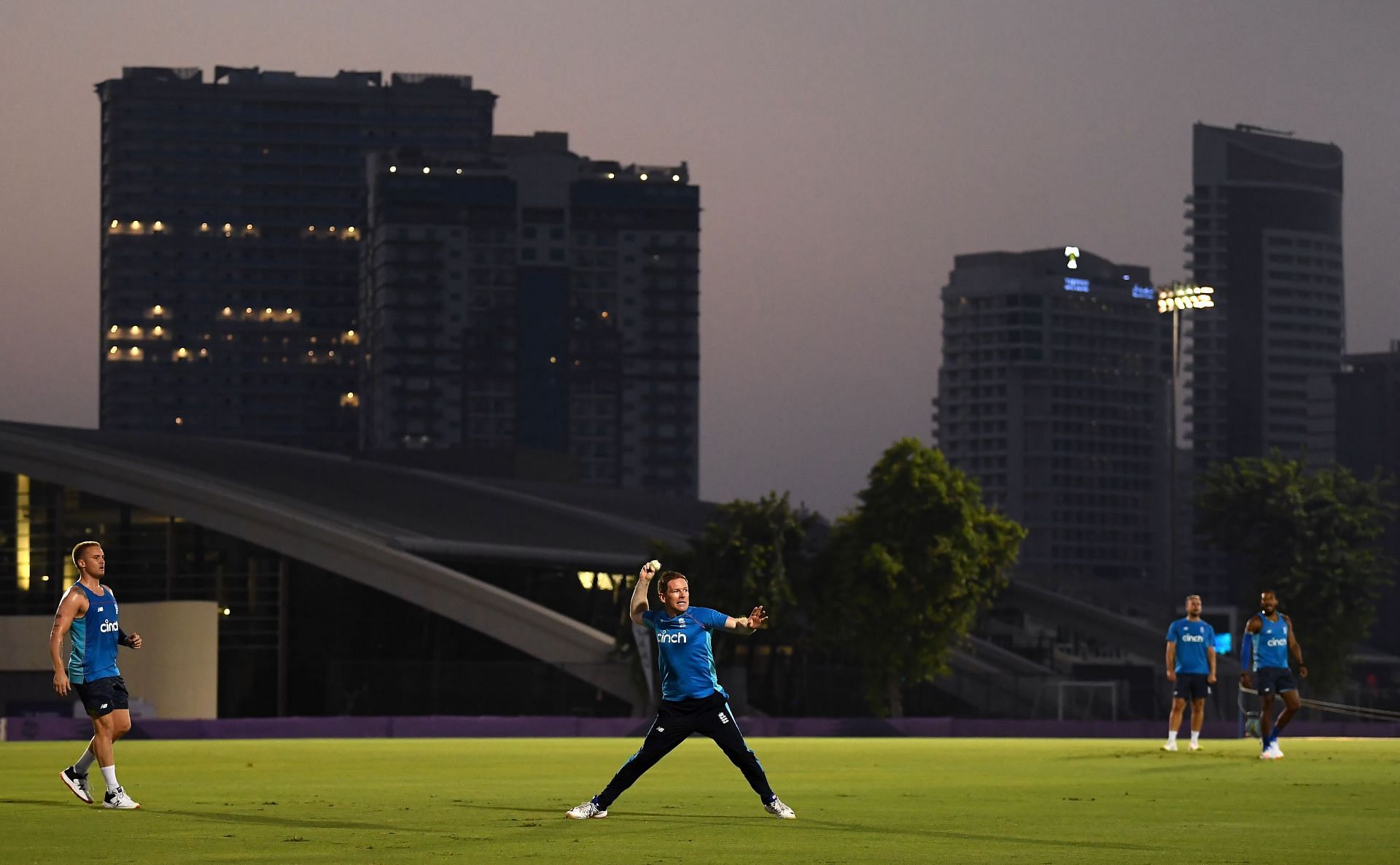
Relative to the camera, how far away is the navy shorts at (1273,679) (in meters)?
27.9

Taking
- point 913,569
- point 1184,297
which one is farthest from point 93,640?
point 1184,297

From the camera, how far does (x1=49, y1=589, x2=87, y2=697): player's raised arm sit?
54.1 feet

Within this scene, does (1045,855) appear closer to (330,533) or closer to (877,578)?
(877,578)

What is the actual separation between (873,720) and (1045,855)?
1700 inches

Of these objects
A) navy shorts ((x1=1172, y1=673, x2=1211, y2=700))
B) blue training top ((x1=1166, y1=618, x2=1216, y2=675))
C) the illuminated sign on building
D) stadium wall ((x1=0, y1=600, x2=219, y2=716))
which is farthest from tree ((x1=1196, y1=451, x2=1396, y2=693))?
blue training top ((x1=1166, y1=618, x2=1216, y2=675))

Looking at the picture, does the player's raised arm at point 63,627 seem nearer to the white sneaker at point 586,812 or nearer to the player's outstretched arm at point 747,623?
the white sneaker at point 586,812

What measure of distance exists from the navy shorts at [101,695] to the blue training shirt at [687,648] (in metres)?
4.54

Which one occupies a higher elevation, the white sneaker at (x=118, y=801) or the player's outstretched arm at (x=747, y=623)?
the player's outstretched arm at (x=747, y=623)

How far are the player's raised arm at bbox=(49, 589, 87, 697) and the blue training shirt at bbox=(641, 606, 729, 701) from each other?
4445 millimetres

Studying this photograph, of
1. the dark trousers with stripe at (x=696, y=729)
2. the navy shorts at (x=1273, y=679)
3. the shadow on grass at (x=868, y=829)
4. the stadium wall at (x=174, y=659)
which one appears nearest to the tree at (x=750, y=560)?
the stadium wall at (x=174, y=659)

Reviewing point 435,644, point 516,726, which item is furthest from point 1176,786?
point 435,644

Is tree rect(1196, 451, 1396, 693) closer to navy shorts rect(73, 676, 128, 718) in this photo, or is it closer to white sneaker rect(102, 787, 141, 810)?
white sneaker rect(102, 787, 141, 810)

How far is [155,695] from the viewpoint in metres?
60.7

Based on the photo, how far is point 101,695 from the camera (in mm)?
17328
